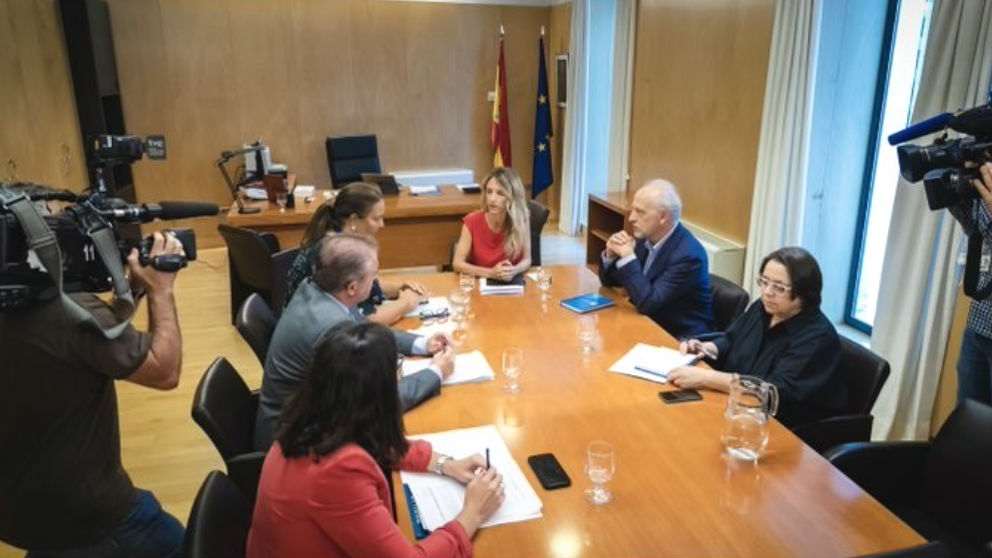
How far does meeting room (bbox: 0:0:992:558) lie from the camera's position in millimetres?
1405

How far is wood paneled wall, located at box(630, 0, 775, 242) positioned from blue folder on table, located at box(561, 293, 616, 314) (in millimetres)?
1743

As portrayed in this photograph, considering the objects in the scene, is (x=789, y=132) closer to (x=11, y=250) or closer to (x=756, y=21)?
(x=756, y=21)

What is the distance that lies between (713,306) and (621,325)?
607 millimetres

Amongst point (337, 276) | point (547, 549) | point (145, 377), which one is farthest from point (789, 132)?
point (145, 377)

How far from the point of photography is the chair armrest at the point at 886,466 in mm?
1923

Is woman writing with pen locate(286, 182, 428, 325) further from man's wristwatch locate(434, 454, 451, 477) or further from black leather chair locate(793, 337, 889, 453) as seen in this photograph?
black leather chair locate(793, 337, 889, 453)

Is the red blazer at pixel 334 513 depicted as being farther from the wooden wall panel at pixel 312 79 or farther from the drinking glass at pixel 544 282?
the wooden wall panel at pixel 312 79

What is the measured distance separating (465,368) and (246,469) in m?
0.75

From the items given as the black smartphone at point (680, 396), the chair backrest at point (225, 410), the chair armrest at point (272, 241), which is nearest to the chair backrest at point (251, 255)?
the chair armrest at point (272, 241)

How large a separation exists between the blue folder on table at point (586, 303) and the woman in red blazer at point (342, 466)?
153 cm

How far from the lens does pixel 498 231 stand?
368cm

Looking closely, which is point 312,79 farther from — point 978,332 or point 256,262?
point 978,332

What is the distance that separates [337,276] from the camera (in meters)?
2.11

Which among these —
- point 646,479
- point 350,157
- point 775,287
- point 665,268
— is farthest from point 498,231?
point 350,157
